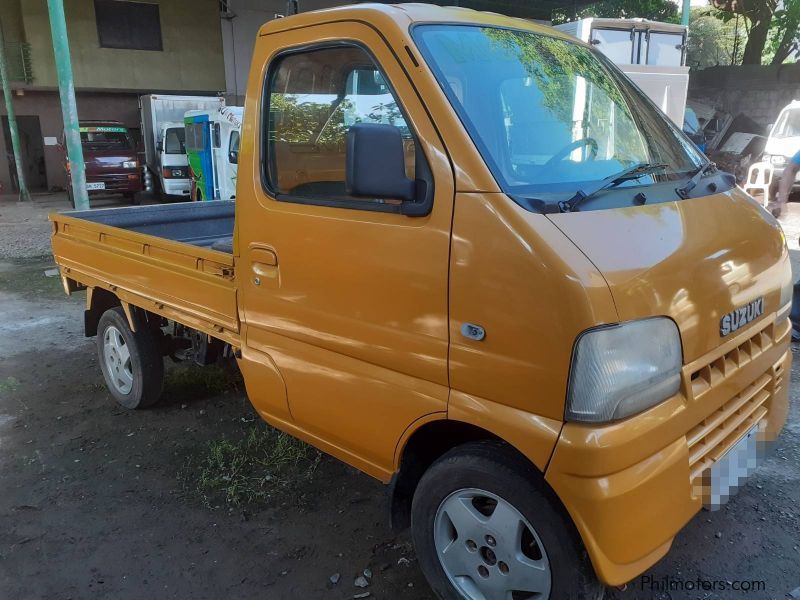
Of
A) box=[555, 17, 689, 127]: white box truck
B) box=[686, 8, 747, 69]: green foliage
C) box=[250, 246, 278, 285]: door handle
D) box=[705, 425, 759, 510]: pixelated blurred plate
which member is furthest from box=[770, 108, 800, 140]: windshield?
box=[686, 8, 747, 69]: green foliage

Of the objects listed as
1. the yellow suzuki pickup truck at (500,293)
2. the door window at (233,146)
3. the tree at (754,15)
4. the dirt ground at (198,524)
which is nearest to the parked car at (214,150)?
the door window at (233,146)

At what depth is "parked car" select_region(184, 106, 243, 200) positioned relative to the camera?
42.1 feet

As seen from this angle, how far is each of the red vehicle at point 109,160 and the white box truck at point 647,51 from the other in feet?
39.5

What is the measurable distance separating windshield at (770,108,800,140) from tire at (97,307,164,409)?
15.4 metres

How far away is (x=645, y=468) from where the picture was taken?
1973 mm

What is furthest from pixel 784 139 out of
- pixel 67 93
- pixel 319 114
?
pixel 319 114

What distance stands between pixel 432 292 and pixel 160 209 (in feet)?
12.2

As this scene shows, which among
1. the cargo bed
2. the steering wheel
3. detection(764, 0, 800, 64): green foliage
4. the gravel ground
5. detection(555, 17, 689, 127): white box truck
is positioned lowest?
the gravel ground

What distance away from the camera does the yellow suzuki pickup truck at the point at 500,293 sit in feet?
6.40

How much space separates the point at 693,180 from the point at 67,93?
8116 mm

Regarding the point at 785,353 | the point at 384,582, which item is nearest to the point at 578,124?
the point at 785,353

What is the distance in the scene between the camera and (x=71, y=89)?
826 cm

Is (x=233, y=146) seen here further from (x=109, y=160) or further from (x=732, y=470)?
(x=732, y=470)

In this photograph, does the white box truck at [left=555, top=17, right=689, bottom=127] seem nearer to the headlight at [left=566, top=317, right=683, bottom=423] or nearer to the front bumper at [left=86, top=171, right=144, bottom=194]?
the headlight at [left=566, top=317, right=683, bottom=423]
